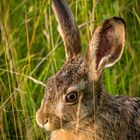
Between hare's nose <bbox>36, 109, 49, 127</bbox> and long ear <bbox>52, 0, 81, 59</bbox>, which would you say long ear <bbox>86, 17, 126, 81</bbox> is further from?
hare's nose <bbox>36, 109, 49, 127</bbox>

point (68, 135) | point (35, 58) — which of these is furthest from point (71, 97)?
point (35, 58)

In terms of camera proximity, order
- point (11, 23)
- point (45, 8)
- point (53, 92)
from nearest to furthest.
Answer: point (53, 92) → point (45, 8) → point (11, 23)

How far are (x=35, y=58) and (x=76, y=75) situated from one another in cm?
132

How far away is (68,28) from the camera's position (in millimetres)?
6895

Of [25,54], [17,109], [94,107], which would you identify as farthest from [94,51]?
[25,54]

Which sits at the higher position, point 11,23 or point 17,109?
point 11,23

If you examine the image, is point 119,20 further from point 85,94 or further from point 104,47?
point 85,94

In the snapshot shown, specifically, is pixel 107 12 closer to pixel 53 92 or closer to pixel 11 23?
pixel 11 23

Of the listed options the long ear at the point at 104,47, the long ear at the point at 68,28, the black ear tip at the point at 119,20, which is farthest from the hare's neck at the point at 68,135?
the black ear tip at the point at 119,20

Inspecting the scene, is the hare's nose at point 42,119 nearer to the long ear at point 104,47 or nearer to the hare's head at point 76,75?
the hare's head at point 76,75

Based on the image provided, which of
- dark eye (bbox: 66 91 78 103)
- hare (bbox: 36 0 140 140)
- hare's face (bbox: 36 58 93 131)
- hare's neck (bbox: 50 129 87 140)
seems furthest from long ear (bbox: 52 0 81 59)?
hare's neck (bbox: 50 129 87 140)

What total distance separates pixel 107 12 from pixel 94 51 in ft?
4.13

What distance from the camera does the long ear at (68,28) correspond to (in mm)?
6879

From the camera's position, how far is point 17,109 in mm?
7199
